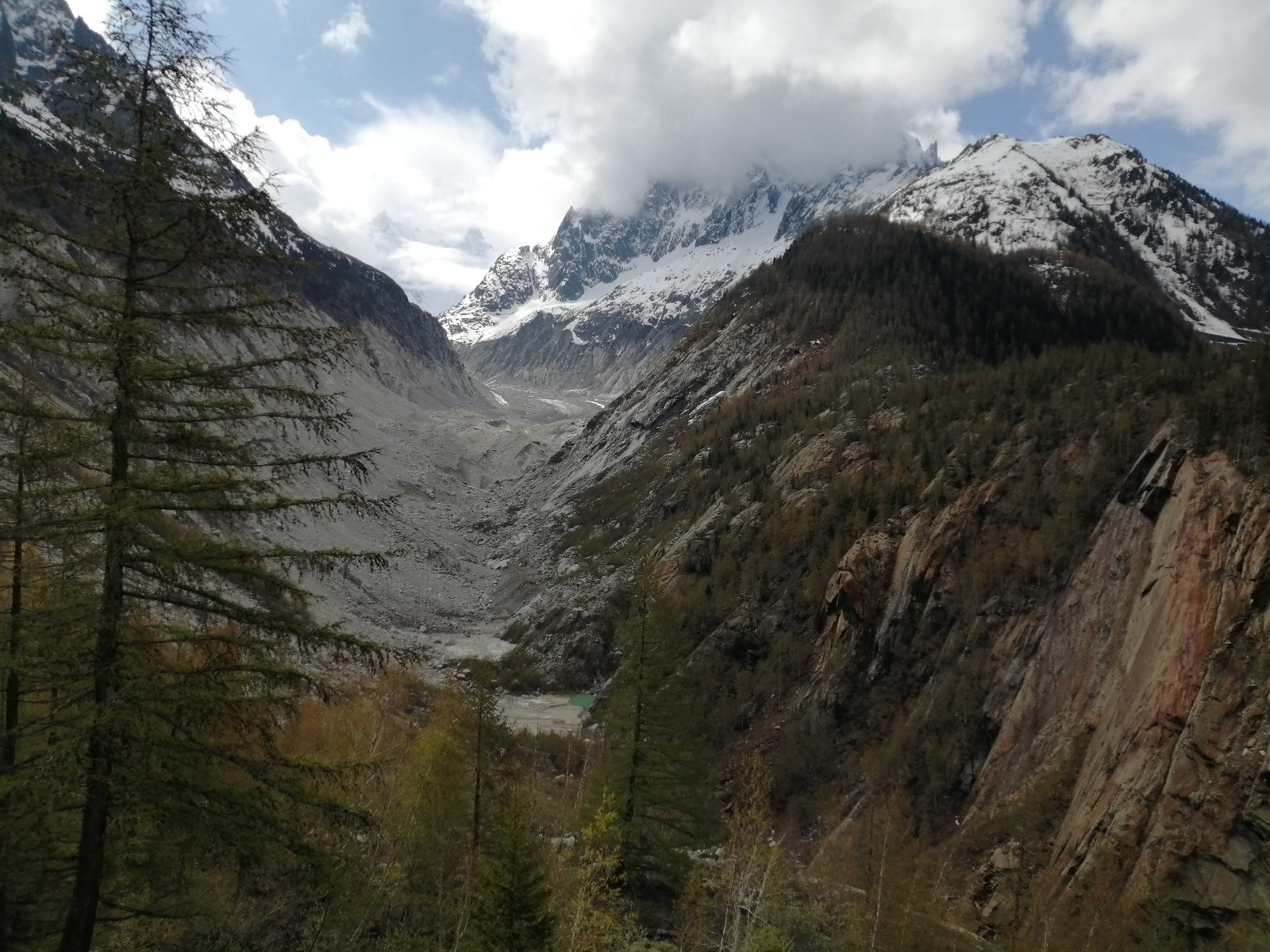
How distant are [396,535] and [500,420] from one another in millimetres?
90813

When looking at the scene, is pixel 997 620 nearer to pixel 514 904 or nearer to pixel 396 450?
pixel 514 904

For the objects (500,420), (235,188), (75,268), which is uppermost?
(500,420)

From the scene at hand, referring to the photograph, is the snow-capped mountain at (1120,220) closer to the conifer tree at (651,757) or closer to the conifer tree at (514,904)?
the conifer tree at (651,757)

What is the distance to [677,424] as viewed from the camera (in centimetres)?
9031

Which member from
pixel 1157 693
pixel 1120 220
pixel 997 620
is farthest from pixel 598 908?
pixel 1120 220

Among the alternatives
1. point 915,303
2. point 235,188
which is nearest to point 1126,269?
point 915,303

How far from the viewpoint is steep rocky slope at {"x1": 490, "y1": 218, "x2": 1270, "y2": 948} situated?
16109 millimetres

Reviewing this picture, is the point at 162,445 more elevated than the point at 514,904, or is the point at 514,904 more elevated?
the point at 162,445

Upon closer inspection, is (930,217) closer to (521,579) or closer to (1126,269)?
(1126,269)

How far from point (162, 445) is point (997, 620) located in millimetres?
29896

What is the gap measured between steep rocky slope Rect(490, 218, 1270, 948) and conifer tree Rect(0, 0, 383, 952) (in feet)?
52.4

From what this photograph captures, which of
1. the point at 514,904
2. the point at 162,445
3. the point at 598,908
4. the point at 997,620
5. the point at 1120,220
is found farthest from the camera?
the point at 1120,220

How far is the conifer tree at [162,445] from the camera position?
6.56m

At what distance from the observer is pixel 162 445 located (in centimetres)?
719
